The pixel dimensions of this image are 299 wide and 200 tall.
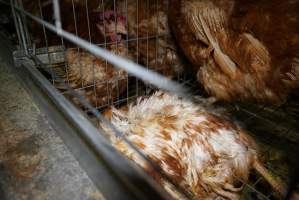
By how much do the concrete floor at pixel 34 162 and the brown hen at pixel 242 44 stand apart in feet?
3.23

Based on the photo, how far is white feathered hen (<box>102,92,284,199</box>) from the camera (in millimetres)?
1246

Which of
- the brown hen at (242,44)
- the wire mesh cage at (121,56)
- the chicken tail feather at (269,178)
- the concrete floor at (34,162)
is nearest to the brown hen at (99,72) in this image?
the wire mesh cage at (121,56)

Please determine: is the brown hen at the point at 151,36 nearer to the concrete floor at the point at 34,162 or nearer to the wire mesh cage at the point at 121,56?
the wire mesh cage at the point at 121,56

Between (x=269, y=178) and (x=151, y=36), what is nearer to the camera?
(x=269, y=178)

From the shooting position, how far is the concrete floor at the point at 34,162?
27.8 inches

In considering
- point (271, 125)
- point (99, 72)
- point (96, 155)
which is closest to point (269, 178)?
point (271, 125)

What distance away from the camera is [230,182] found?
1.30 metres

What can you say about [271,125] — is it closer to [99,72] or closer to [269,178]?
[269,178]

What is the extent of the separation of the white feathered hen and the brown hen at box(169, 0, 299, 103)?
247mm

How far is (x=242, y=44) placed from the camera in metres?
1.26

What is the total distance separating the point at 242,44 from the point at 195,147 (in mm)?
602

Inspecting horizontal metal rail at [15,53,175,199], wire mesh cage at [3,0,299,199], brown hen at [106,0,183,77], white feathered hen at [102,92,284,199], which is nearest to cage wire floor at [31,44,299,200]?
wire mesh cage at [3,0,299,199]

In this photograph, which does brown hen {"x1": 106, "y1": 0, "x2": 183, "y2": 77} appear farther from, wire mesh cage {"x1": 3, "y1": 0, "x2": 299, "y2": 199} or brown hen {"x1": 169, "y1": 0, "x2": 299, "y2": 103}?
brown hen {"x1": 169, "y1": 0, "x2": 299, "y2": 103}

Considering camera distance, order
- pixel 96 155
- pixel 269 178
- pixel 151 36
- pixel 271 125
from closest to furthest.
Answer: pixel 96 155 → pixel 269 178 → pixel 271 125 → pixel 151 36
